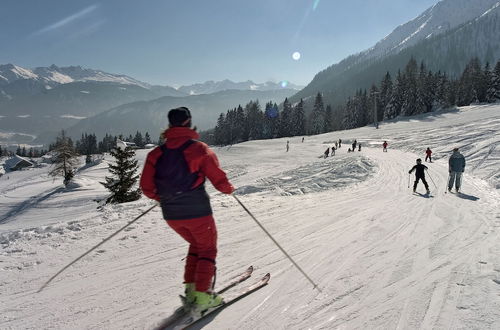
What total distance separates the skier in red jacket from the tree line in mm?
68260

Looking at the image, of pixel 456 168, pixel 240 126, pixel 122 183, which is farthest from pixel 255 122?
pixel 456 168

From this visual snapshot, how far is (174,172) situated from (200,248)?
0.94 metres

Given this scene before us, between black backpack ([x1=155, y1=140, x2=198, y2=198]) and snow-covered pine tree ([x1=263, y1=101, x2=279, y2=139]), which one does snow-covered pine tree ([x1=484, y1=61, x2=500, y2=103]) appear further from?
black backpack ([x1=155, y1=140, x2=198, y2=198])

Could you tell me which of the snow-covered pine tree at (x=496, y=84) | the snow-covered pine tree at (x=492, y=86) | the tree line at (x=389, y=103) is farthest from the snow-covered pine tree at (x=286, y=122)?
the snow-covered pine tree at (x=496, y=84)

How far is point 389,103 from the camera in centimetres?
7656

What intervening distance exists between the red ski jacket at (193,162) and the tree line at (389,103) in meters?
68.2

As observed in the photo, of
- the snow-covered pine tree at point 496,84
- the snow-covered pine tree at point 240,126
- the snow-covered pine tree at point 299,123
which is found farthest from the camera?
the snow-covered pine tree at point 240,126

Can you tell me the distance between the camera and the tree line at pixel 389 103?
72.8 metres

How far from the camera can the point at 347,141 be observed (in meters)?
54.5

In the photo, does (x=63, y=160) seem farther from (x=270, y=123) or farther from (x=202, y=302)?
(x=202, y=302)

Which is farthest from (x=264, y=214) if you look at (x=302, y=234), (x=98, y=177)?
(x=98, y=177)

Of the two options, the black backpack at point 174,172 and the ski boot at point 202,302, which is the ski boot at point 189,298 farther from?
the black backpack at point 174,172

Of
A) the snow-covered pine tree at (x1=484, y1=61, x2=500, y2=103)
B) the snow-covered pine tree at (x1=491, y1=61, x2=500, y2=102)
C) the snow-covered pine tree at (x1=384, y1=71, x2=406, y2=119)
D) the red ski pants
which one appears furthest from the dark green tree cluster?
the red ski pants

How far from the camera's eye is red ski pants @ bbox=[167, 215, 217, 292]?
340cm
